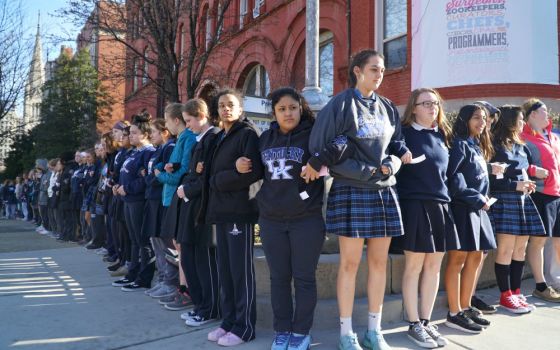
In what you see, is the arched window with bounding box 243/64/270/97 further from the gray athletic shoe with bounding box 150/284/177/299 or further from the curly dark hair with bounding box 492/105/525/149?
the curly dark hair with bounding box 492/105/525/149

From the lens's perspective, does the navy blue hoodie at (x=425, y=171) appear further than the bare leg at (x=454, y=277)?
No

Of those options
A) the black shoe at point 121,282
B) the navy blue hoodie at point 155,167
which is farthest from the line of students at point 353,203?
the black shoe at point 121,282

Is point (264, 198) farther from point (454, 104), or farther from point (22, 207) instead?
point (22, 207)

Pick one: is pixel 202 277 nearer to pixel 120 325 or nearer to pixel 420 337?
pixel 120 325

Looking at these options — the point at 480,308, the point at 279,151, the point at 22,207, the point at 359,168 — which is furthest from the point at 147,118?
the point at 22,207

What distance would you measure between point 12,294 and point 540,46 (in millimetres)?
10068

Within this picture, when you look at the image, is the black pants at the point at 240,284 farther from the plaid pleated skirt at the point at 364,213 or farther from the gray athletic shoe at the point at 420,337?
the gray athletic shoe at the point at 420,337

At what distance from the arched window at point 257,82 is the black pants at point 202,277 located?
492 inches

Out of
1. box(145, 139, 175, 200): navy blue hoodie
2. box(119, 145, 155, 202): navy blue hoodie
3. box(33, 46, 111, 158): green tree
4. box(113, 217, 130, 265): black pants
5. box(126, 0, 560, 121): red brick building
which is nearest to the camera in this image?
box(145, 139, 175, 200): navy blue hoodie

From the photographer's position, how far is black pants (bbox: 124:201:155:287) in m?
5.59

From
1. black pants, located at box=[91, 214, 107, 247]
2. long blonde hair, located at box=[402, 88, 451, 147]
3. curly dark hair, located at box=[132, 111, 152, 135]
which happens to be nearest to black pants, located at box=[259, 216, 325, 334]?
long blonde hair, located at box=[402, 88, 451, 147]

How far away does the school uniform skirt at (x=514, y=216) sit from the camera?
4.55 meters

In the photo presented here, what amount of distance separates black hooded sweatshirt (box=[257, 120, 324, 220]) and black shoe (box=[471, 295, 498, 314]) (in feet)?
6.97

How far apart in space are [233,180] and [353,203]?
97 centimetres
